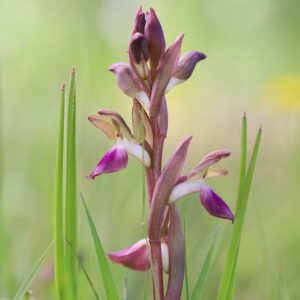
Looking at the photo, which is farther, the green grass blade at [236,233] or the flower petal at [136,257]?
the flower petal at [136,257]

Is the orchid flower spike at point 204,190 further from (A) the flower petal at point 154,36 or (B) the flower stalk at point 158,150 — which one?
(A) the flower petal at point 154,36

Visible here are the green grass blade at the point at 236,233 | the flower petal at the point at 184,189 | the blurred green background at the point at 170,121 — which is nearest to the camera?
the green grass blade at the point at 236,233

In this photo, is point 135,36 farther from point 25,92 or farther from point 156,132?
point 25,92

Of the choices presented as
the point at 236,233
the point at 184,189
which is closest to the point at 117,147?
the point at 184,189

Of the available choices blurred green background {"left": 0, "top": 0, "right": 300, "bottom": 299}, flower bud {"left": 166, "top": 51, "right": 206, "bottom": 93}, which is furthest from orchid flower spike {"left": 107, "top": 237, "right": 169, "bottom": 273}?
flower bud {"left": 166, "top": 51, "right": 206, "bottom": 93}

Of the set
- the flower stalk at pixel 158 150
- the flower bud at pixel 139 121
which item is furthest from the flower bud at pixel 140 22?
the flower bud at pixel 139 121

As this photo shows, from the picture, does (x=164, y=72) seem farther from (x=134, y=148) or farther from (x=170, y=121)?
(x=170, y=121)

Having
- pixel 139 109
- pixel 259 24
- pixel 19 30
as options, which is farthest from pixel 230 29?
pixel 139 109
